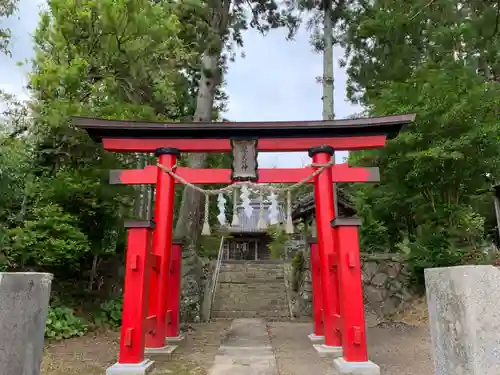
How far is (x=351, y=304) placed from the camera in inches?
201

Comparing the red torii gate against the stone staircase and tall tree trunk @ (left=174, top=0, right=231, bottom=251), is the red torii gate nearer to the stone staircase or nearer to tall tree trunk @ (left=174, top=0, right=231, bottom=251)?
tall tree trunk @ (left=174, top=0, right=231, bottom=251)

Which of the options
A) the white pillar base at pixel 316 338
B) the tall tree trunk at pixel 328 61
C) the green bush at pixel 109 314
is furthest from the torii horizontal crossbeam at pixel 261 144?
the tall tree trunk at pixel 328 61

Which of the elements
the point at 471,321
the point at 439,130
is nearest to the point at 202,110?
the point at 439,130

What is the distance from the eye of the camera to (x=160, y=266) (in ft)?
19.7

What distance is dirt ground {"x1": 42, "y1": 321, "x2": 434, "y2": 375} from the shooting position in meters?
5.14

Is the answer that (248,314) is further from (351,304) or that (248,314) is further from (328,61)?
(328,61)

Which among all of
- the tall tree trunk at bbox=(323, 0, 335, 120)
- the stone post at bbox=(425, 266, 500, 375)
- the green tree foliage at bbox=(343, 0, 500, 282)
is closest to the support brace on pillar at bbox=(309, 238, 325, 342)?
the green tree foliage at bbox=(343, 0, 500, 282)

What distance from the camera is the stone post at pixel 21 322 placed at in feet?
7.18

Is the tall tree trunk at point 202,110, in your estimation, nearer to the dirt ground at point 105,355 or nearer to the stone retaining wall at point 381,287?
the dirt ground at point 105,355

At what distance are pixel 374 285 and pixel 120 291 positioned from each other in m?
6.66

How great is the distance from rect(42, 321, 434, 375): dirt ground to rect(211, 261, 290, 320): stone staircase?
7.58 ft

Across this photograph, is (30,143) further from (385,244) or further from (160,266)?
(385,244)

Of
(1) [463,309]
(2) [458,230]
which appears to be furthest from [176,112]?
(1) [463,309]

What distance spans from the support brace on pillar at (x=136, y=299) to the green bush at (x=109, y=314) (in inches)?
127
